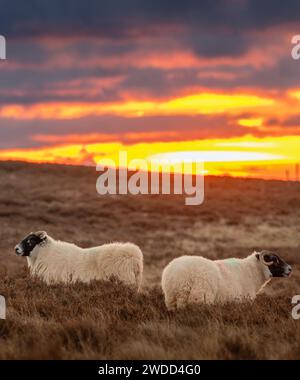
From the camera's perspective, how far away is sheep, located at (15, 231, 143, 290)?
540 inches

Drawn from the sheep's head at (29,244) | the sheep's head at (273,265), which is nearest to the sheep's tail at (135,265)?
the sheep's head at (29,244)

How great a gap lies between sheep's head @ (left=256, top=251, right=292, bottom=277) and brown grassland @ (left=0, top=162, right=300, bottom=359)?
0.59m

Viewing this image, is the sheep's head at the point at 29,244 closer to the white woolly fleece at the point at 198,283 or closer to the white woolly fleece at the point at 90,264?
the white woolly fleece at the point at 90,264

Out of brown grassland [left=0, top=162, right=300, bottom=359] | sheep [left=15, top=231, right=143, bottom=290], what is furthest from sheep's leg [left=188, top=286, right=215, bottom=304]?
sheep [left=15, top=231, right=143, bottom=290]

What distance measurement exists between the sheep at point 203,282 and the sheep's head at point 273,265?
602 mm

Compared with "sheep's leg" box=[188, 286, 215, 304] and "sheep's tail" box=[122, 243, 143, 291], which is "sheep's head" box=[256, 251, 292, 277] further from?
"sheep's leg" box=[188, 286, 215, 304]

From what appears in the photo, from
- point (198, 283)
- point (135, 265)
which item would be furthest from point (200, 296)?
point (135, 265)

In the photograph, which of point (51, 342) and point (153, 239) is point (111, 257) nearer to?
point (51, 342)

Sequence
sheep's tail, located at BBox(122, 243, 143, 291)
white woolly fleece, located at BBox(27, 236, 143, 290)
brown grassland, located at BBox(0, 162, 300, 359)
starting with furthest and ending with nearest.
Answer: sheep's tail, located at BBox(122, 243, 143, 291) → white woolly fleece, located at BBox(27, 236, 143, 290) → brown grassland, located at BBox(0, 162, 300, 359)

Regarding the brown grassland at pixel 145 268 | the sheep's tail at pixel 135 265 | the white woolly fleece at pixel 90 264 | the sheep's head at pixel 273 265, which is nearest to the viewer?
the brown grassland at pixel 145 268

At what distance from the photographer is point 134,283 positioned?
45.2 ft

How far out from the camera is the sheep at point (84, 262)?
13727 mm

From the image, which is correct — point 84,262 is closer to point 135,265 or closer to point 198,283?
point 135,265

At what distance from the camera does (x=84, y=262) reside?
46.2ft
